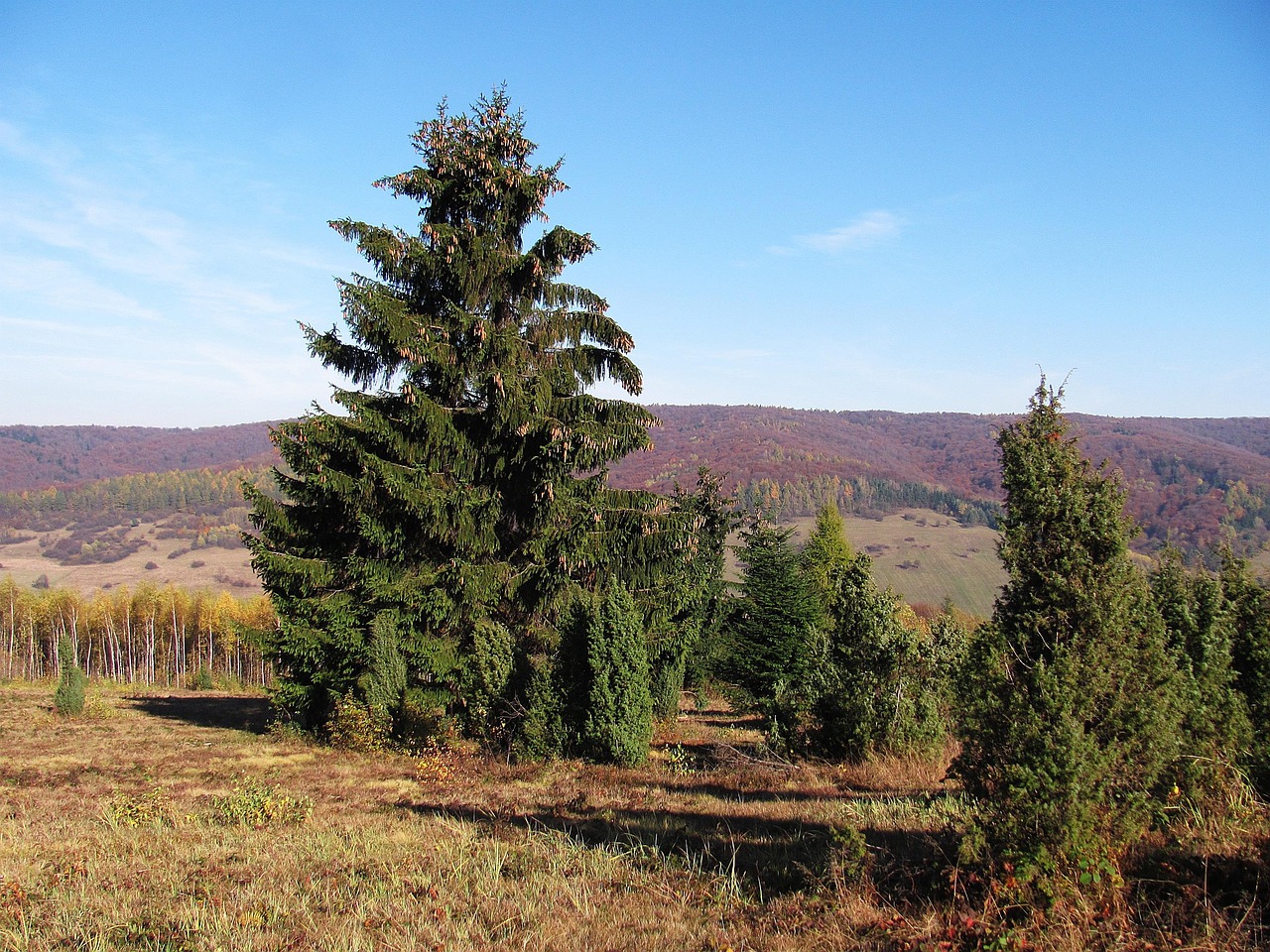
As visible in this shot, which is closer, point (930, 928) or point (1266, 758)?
point (930, 928)

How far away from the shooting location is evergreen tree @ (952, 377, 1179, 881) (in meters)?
4.63

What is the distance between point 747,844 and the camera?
6.66 meters

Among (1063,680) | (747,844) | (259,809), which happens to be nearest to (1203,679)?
(1063,680)

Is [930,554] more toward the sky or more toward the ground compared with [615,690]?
more toward the ground

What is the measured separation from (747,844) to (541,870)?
1899 millimetres

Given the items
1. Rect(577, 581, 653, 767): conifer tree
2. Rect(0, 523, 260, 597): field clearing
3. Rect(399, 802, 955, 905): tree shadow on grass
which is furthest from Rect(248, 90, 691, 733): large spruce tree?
Rect(0, 523, 260, 597): field clearing

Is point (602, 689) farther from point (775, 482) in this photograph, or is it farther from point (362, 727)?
point (775, 482)

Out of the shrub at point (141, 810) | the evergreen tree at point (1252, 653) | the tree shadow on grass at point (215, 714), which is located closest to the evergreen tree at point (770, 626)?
the tree shadow on grass at point (215, 714)

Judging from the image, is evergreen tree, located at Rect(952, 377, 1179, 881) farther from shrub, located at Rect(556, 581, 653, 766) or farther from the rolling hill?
the rolling hill

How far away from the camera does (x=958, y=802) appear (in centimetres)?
681

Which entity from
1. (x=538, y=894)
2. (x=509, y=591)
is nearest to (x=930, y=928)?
(x=538, y=894)

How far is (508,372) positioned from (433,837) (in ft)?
30.4

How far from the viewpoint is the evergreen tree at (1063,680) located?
15.2 feet

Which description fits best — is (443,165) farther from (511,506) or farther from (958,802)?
(958,802)
